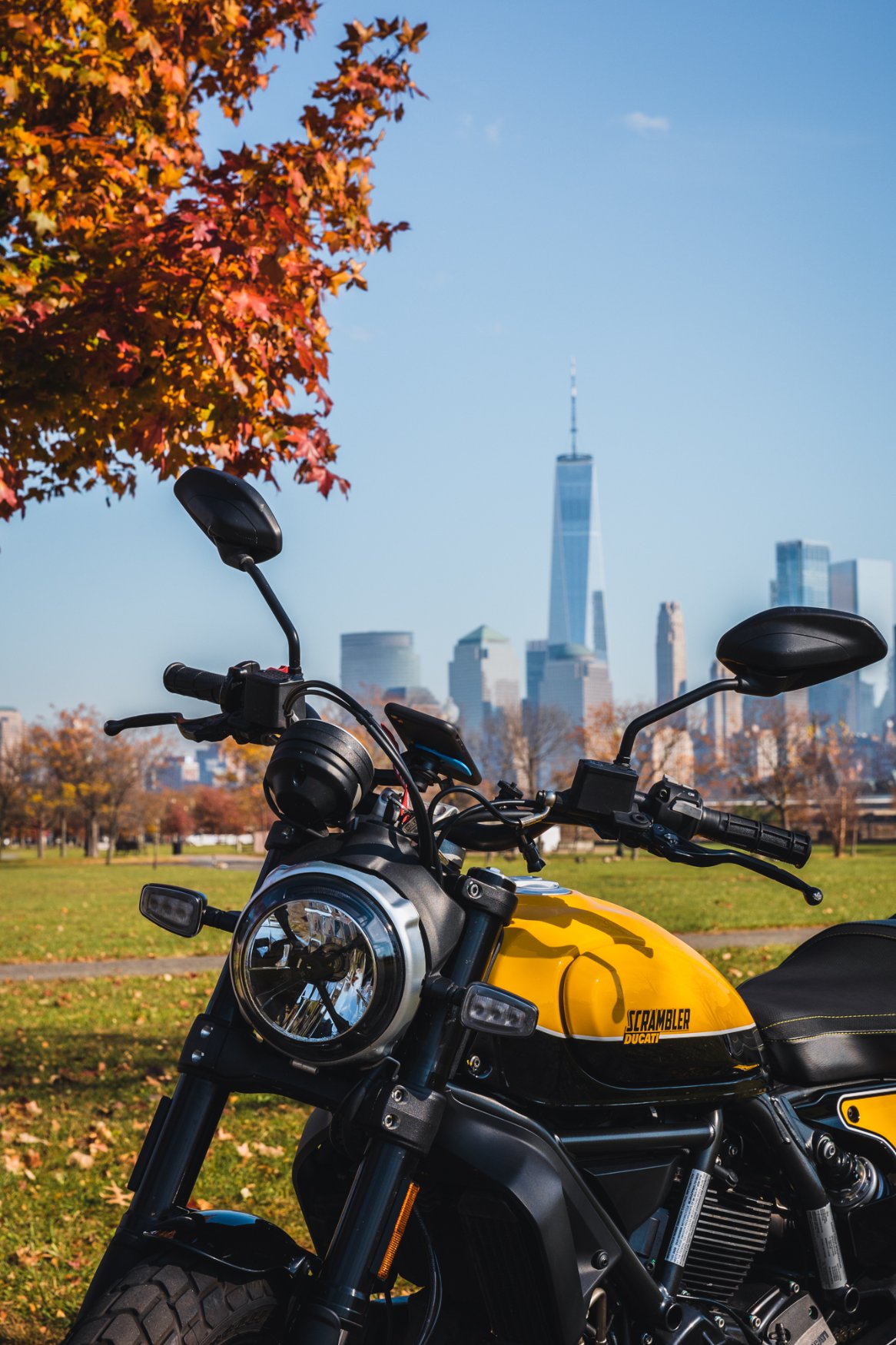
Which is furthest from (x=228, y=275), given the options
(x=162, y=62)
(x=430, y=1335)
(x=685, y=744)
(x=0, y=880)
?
(x=685, y=744)

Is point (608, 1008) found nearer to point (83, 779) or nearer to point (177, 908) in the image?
point (177, 908)

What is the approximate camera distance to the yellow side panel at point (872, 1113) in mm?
2572

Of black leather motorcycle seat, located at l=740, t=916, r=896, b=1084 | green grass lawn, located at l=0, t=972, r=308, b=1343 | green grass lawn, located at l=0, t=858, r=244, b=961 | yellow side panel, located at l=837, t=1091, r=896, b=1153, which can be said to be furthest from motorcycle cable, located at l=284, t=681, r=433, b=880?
green grass lawn, located at l=0, t=858, r=244, b=961

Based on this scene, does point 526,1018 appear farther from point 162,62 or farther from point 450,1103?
point 162,62

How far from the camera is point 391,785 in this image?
218 cm

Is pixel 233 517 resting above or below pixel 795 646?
above

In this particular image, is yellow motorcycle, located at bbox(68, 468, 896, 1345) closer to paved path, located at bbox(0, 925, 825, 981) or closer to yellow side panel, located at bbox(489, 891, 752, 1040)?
yellow side panel, located at bbox(489, 891, 752, 1040)

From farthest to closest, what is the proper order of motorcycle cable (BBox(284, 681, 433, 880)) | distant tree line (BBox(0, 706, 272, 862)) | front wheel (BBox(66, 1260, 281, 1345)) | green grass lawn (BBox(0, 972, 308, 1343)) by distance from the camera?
1. distant tree line (BBox(0, 706, 272, 862))
2. green grass lawn (BBox(0, 972, 308, 1343))
3. motorcycle cable (BBox(284, 681, 433, 880))
4. front wheel (BBox(66, 1260, 281, 1345))

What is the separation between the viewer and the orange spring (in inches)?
71.1

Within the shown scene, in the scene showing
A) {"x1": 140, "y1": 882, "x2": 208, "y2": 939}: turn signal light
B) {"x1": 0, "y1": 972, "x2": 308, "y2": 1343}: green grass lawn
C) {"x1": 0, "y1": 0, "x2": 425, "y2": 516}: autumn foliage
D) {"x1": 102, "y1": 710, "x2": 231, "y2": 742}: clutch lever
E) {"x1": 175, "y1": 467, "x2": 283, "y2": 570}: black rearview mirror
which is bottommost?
{"x1": 0, "y1": 972, "x2": 308, "y2": 1343}: green grass lawn

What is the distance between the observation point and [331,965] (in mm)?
1819

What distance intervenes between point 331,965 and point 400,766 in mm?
330

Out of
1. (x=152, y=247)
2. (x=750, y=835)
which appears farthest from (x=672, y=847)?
(x=152, y=247)

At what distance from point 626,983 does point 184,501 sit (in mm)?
1137
